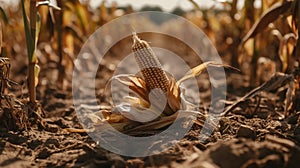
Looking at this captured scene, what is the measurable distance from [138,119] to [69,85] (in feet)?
9.40

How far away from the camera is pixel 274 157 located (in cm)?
199

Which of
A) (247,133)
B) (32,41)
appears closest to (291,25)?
(247,133)

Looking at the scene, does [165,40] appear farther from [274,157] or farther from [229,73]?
[274,157]

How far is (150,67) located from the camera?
2.84 metres

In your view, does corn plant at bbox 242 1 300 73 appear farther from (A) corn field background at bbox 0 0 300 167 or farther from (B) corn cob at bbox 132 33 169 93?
(B) corn cob at bbox 132 33 169 93

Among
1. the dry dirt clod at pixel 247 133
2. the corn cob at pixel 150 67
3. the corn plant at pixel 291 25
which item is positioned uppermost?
the corn plant at pixel 291 25

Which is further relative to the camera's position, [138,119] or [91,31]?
[91,31]

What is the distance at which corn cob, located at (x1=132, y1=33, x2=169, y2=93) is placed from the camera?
9.31 ft

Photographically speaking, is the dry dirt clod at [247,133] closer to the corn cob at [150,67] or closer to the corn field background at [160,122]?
the corn field background at [160,122]

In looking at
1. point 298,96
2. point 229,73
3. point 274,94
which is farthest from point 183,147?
point 229,73

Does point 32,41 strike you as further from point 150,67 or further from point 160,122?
point 160,122

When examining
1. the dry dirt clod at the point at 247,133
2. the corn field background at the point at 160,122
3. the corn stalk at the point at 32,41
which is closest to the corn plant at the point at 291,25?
the corn field background at the point at 160,122

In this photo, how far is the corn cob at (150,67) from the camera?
9.31 feet

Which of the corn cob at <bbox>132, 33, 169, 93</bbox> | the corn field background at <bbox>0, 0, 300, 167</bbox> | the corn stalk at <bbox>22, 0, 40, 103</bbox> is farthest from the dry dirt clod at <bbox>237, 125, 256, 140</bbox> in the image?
the corn stalk at <bbox>22, 0, 40, 103</bbox>
